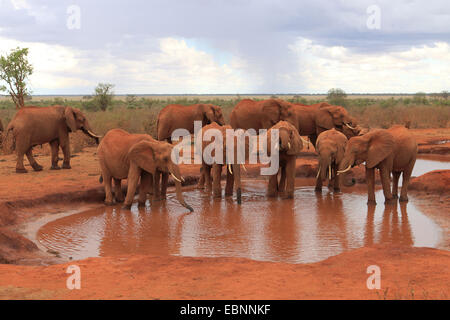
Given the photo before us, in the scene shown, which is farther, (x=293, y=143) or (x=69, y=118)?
(x=69, y=118)

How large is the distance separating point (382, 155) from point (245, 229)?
3.60 meters

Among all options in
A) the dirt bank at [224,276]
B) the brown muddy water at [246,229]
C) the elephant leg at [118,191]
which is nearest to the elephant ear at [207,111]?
the brown muddy water at [246,229]

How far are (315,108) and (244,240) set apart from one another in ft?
34.7

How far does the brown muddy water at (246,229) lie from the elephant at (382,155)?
0.55 meters

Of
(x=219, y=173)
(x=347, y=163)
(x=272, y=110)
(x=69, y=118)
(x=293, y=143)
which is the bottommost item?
(x=219, y=173)

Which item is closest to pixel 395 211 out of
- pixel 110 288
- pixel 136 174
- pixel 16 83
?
pixel 136 174

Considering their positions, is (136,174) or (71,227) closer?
(71,227)

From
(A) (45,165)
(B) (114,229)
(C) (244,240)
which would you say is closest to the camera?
(C) (244,240)

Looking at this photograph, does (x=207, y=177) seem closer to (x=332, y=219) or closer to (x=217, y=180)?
(x=217, y=180)

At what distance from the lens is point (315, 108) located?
18.1 m

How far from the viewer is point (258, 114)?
696 inches

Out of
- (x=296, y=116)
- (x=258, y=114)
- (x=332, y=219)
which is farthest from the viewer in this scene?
(x=258, y=114)

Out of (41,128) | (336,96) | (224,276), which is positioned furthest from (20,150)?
(336,96)

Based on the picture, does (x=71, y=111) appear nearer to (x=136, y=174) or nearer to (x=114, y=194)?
(x=114, y=194)
